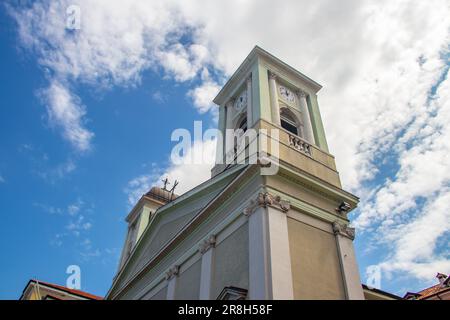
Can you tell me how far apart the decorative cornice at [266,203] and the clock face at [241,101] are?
6.20 m

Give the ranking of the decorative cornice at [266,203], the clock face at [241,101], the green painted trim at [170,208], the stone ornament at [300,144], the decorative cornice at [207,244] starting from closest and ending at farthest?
1. the decorative cornice at [266,203]
2. the decorative cornice at [207,244]
3. the green painted trim at [170,208]
4. the stone ornament at [300,144]
5. the clock face at [241,101]

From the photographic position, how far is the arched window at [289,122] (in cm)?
1473

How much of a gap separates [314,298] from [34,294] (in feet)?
53.5

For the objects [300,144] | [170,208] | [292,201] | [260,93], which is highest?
[260,93]

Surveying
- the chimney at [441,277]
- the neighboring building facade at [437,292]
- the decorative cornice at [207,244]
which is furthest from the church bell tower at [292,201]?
the chimney at [441,277]

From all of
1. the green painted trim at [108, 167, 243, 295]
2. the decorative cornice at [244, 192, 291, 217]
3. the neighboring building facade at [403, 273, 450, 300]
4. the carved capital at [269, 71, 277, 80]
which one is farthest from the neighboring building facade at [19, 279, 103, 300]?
the neighboring building facade at [403, 273, 450, 300]

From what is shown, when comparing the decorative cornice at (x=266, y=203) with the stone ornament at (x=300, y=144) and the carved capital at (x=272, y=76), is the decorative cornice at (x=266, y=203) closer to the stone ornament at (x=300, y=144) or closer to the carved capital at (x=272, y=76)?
the stone ornament at (x=300, y=144)

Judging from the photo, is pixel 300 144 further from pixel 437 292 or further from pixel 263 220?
pixel 437 292

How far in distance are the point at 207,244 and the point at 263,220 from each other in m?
2.85

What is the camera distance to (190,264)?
13031 mm

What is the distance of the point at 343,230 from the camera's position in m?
11.2

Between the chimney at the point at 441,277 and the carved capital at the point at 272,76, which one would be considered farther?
the chimney at the point at 441,277

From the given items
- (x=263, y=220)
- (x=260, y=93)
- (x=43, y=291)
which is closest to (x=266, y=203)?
(x=263, y=220)
